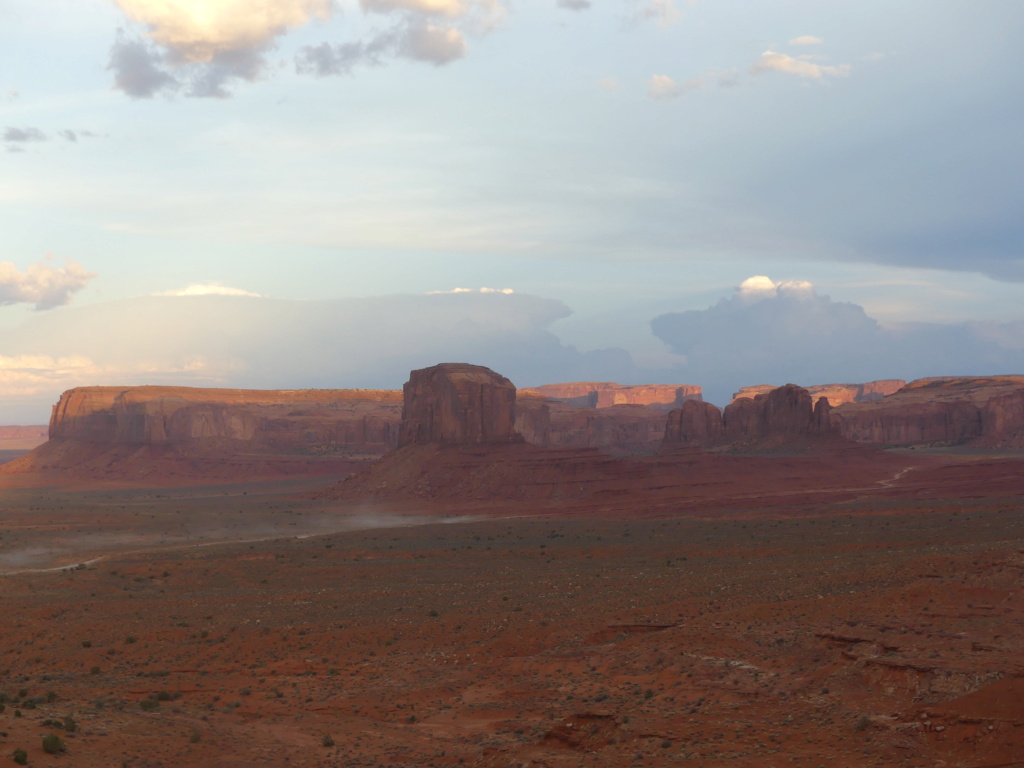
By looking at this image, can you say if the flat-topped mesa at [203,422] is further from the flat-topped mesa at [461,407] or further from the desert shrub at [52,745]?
the desert shrub at [52,745]

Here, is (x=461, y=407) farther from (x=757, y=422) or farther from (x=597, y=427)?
(x=597, y=427)

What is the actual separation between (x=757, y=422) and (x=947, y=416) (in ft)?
131

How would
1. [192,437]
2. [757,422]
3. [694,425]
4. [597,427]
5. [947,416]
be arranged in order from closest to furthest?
[757,422] < [694,425] < [947,416] < [192,437] < [597,427]

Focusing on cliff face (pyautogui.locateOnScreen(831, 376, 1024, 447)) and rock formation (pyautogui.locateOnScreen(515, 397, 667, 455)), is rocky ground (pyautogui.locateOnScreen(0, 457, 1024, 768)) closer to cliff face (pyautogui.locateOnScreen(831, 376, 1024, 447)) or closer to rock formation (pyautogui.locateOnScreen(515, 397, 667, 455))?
cliff face (pyautogui.locateOnScreen(831, 376, 1024, 447))

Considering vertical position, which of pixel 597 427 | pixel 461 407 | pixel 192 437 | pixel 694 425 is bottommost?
pixel 192 437

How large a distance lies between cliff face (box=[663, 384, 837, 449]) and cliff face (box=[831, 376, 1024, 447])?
1559 cm

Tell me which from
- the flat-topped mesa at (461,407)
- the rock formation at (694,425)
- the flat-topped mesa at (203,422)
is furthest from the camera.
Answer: the flat-topped mesa at (203,422)

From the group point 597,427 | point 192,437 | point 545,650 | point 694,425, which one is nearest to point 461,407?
point 694,425

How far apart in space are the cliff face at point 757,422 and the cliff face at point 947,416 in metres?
15.6

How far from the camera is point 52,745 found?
15406 mm

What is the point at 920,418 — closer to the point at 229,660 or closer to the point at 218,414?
the point at 218,414

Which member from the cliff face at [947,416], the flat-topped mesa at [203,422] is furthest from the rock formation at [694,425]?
the flat-topped mesa at [203,422]

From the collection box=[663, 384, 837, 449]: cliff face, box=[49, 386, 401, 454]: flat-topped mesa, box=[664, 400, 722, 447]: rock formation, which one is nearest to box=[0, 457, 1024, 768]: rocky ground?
box=[663, 384, 837, 449]: cliff face

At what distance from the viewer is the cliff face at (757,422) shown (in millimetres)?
100562
